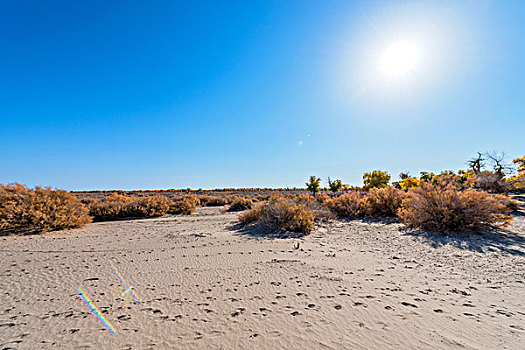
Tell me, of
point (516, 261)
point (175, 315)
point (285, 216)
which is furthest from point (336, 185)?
point (175, 315)

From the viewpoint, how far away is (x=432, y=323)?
7.56 feet

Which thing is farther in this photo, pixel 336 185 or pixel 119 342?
pixel 336 185

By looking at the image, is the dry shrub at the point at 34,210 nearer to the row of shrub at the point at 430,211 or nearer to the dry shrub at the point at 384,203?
the row of shrub at the point at 430,211

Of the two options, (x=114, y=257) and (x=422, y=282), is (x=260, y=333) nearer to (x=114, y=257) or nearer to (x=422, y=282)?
(x=422, y=282)

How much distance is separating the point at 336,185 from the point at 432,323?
19713 mm

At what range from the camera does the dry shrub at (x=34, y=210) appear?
7.26 meters

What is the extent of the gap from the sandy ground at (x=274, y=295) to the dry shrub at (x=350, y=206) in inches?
158

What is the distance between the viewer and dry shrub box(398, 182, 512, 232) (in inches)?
237

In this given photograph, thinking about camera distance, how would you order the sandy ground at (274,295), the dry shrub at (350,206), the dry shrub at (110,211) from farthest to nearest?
the dry shrub at (110,211), the dry shrub at (350,206), the sandy ground at (274,295)

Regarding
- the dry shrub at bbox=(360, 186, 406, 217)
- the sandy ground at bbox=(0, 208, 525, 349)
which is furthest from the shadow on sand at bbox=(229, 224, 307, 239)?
the dry shrub at bbox=(360, 186, 406, 217)

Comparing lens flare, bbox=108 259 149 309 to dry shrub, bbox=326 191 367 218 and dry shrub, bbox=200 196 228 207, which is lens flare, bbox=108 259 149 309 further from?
dry shrub, bbox=200 196 228 207

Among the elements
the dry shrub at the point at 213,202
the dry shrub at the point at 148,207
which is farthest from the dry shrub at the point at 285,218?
the dry shrub at the point at 213,202

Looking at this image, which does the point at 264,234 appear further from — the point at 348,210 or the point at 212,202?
the point at 212,202

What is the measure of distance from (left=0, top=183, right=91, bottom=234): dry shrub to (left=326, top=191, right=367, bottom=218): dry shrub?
409 inches
